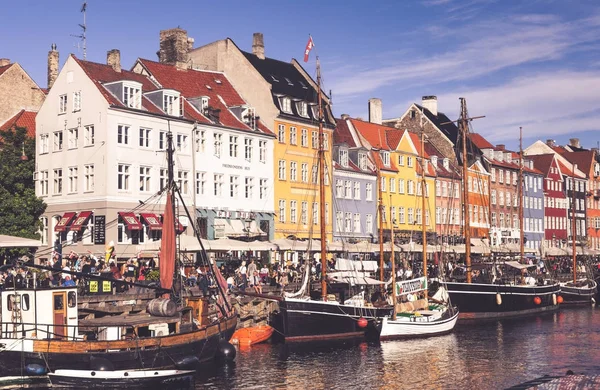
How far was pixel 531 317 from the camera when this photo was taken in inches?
2445

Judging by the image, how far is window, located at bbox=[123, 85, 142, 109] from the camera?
57144 mm

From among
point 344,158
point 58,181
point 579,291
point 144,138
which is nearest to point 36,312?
point 144,138

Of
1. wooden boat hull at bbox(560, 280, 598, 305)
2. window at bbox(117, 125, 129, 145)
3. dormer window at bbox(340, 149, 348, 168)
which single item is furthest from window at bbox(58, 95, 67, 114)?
wooden boat hull at bbox(560, 280, 598, 305)

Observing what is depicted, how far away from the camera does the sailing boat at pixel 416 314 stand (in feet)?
156

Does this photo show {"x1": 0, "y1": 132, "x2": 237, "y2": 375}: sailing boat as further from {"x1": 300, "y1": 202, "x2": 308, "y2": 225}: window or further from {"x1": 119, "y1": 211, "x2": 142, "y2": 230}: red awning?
{"x1": 300, "y1": 202, "x2": 308, "y2": 225}: window

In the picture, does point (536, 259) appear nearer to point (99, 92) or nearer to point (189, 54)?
point (189, 54)

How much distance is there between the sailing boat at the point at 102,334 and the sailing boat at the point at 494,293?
22.7 m

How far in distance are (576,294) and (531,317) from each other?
13.4 meters

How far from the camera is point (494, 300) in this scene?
2334 inches

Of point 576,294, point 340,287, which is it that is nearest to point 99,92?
point 340,287

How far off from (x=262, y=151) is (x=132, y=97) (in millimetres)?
12994

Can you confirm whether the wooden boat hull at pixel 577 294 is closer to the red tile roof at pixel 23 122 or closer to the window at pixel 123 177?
the window at pixel 123 177

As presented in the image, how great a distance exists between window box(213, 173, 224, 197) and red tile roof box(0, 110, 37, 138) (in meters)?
12.7

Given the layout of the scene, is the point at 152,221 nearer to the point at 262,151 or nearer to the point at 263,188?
the point at 263,188
